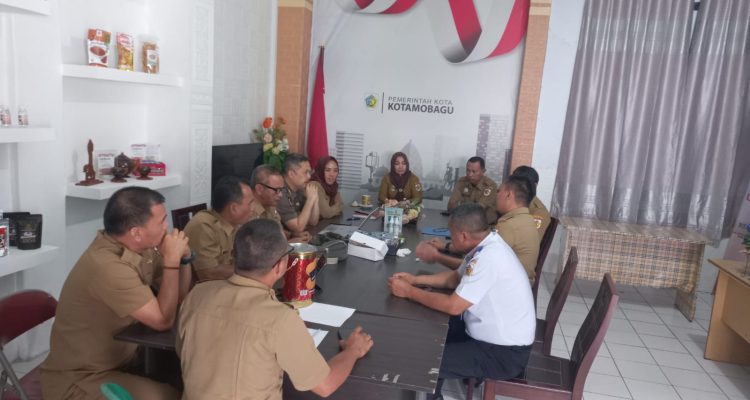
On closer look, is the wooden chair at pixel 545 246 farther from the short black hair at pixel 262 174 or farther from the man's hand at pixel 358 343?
the man's hand at pixel 358 343

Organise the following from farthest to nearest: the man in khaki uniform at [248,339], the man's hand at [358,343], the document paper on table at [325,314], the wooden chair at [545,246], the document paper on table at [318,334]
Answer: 1. the wooden chair at [545,246]
2. the document paper on table at [325,314]
3. the document paper on table at [318,334]
4. the man's hand at [358,343]
5. the man in khaki uniform at [248,339]

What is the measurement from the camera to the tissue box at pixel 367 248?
271 cm

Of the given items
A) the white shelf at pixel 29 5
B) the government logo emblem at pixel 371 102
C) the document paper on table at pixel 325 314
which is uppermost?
the white shelf at pixel 29 5

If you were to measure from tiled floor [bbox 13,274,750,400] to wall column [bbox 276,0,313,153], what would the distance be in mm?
2912

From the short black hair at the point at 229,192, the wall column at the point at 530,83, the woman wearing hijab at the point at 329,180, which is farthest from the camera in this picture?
the wall column at the point at 530,83

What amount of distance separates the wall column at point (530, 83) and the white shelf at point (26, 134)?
3.89 m

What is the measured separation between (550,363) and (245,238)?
160 cm

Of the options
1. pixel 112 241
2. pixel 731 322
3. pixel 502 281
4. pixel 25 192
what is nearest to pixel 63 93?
pixel 25 192

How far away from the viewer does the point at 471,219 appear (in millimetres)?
2277

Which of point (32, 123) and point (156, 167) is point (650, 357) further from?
point (32, 123)

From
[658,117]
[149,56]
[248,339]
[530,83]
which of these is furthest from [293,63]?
[248,339]

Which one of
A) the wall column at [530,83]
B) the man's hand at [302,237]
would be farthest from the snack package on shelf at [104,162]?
the wall column at [530,83]

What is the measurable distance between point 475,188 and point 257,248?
3.67 m

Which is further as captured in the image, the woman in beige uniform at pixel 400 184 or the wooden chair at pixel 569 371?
the woman in beige uniform at pixel 400 184
